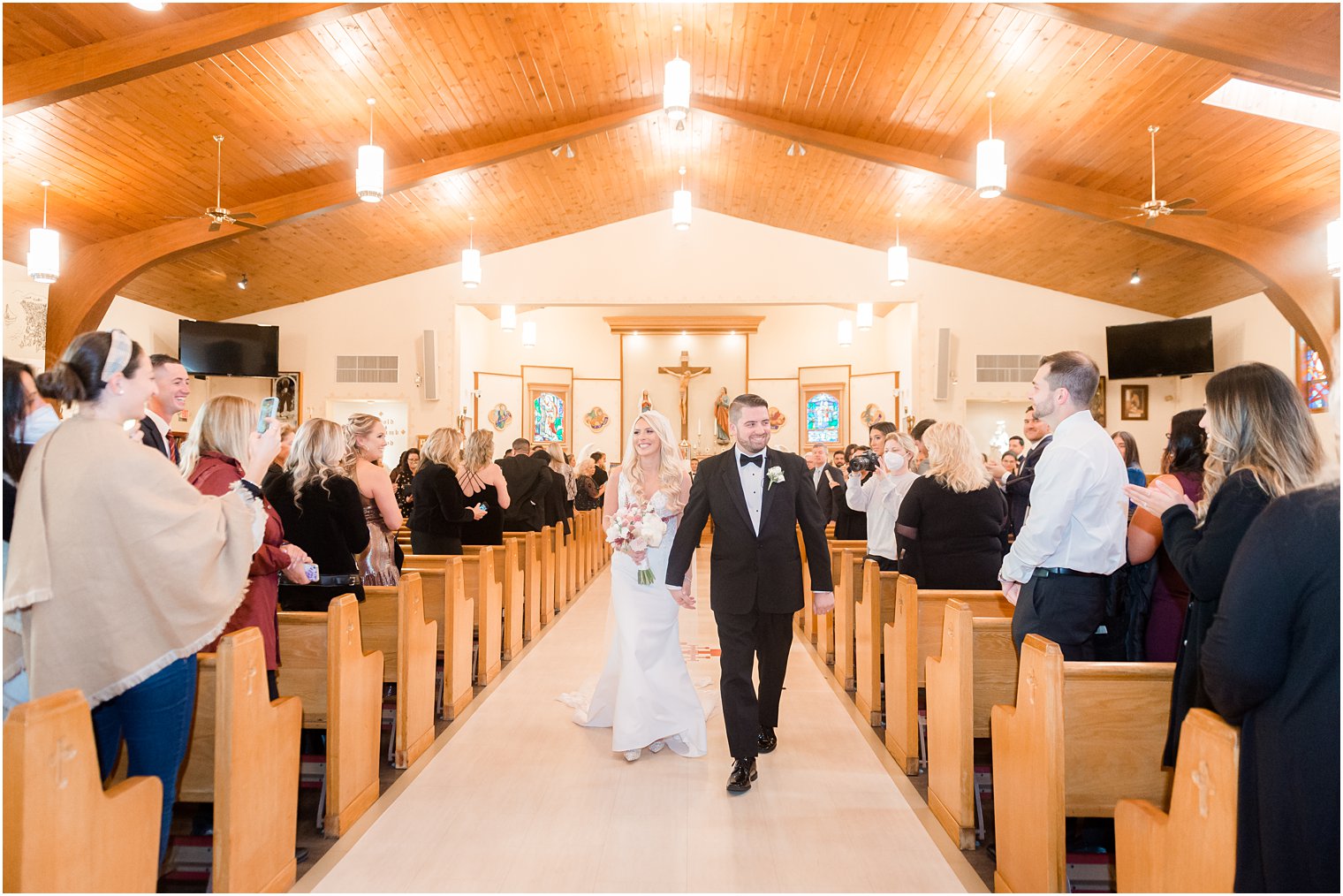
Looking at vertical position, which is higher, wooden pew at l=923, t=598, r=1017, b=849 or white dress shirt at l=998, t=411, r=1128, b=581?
white dress shirt at l=998, t=411, r=1128, b=581

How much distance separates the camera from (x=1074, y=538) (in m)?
2.78

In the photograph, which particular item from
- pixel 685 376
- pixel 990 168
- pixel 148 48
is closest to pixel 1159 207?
pixel 990 168

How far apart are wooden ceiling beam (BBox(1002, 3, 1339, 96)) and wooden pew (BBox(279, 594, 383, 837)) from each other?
5732 millimetres

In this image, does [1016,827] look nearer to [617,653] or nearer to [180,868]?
[617,653]

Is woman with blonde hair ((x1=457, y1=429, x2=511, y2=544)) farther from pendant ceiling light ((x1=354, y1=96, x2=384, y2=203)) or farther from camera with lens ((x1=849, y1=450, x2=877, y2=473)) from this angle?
pendant ceiling light ((x1=354, y1=96, x2=384, y2=203))

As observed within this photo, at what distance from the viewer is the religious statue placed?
15.8 metres

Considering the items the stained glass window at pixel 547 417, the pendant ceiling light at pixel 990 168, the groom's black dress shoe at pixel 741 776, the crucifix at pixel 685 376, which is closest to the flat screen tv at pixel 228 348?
the stained glass window at pixel 547 417

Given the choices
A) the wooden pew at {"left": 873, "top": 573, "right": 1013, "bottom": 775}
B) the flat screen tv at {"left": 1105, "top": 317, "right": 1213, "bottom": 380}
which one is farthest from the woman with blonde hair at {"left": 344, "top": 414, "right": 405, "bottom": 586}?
the flat screen tv at {"left": 1105, "top": 317, "right": 1213, "bottom": 380}

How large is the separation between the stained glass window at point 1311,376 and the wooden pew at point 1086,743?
8.57m

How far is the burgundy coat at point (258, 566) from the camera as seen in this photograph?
266 centimetres

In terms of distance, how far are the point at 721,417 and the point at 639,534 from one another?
12.2 metres

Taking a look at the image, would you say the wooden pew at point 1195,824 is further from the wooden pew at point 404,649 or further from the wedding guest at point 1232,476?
the wooden pew at point 404,649

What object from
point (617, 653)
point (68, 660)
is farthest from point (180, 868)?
point (617, 653)

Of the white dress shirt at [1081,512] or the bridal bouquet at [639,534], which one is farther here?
the bridal bouquet at [639,534]
